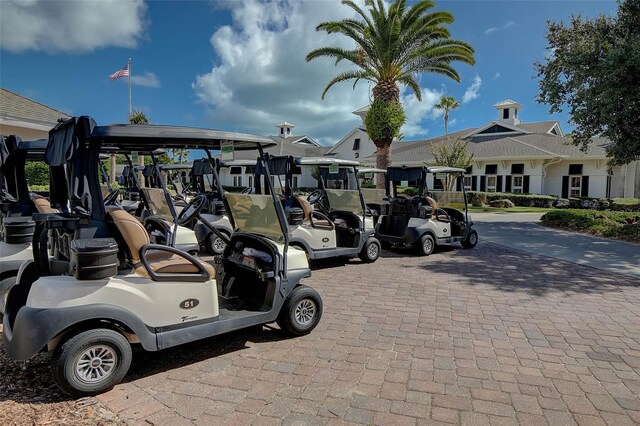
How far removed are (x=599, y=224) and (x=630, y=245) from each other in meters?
2.61

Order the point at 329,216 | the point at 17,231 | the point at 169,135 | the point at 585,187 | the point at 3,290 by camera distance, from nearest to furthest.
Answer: the point at 169,135 < the point at 3,290 < the point at 17,231 < the point at 329,216 < the point at 585,187

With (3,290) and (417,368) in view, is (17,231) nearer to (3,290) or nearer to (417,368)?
(3,290)

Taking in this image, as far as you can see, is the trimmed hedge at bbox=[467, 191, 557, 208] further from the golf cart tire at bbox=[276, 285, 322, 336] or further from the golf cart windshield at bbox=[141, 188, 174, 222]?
the golf cart tire at bbox=[276, 285, 322, 336]

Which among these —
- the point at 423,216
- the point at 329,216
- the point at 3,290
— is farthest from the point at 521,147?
the point at 3,290

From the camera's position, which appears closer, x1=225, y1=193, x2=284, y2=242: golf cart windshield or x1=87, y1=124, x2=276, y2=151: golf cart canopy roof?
x1=87, y1=124, x2=276, y2=151: golf cart canopy roof

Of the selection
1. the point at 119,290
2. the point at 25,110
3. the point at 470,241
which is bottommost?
the point at 470,241

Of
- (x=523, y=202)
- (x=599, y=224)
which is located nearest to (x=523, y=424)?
(x=599, y=224)

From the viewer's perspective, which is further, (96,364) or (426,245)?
(426,245)

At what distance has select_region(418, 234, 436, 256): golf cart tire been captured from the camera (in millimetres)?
8453

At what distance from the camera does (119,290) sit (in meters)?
2.94

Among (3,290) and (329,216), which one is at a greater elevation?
(329,216)

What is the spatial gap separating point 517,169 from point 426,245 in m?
21.2

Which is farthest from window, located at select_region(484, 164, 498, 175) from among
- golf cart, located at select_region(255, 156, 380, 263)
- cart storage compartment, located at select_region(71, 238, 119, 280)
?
cart storage compartment, located at select_region(71, 238, 119, 280)

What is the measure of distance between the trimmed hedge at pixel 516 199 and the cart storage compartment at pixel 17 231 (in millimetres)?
24130
